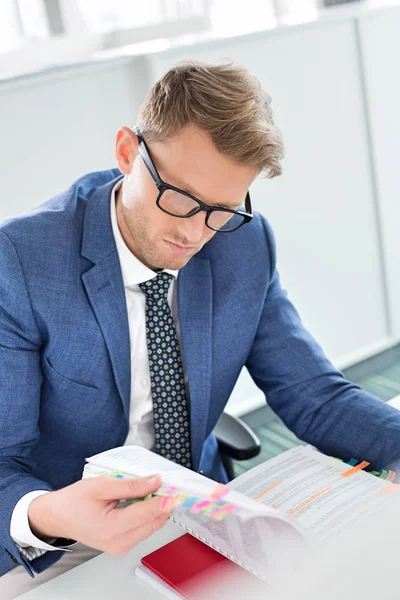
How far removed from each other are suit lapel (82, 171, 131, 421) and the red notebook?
392 millimetres

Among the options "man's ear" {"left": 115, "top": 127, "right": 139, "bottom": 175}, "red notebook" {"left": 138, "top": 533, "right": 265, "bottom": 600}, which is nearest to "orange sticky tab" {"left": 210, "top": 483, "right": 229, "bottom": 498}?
"red notebook" {"left": 138, "top": 533, "right": 265, "bottom": 600}

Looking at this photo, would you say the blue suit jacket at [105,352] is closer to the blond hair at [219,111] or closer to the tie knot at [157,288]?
the tie knot at [157,288]

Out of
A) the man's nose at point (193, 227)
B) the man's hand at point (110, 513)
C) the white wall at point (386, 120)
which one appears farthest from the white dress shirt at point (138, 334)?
the white wall at point (386, 120)

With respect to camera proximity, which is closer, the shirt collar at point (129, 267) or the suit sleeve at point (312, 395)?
the suit sleeve at point (312, 395)

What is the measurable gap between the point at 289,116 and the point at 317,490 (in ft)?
6.65

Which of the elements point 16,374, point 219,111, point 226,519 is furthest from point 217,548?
point 219,111

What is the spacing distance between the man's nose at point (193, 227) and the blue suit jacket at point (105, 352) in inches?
6.2

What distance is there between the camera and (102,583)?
1.11 m

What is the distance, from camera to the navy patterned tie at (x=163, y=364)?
60.1 inches

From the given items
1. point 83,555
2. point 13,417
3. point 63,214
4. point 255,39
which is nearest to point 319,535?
point 83,555

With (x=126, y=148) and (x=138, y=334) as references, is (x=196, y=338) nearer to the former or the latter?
(x=138, y=334)

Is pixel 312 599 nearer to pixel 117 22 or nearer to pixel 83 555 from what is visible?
pixel 83 555

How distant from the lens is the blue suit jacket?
1377 mm

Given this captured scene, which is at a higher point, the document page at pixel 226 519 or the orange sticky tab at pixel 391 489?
the document page at pixel 226 519
